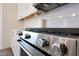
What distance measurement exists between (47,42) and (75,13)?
49cm

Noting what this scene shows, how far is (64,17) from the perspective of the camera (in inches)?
43.8

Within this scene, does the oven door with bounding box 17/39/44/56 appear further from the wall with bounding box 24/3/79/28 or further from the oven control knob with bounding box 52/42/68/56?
the wall with bounding box 24/3/79/28

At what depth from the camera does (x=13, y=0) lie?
0.72 meters

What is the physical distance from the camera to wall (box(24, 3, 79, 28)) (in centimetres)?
96

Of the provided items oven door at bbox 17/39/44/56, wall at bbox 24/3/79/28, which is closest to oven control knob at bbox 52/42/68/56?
oven door at bbox 17/39/44/56

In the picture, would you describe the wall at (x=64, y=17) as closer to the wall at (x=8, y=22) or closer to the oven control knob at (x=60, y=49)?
the wall at (x=8, y=22)

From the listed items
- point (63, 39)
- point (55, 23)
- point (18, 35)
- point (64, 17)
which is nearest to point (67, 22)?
point (64, 17)

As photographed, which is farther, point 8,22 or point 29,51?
point 8,22

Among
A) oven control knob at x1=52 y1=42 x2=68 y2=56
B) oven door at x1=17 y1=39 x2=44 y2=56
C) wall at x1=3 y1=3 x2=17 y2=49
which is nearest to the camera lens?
oven control knob at x1=52 y1=42 x2=68 y2=56

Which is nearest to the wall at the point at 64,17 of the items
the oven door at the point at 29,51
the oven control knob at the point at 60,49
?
the oven door at the point at 29,51

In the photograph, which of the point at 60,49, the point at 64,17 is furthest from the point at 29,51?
the point at 64,17

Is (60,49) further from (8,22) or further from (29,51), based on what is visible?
(8,22)

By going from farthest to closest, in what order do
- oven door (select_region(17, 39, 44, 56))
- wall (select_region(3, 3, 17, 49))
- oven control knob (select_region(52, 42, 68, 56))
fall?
wall (select_region(3, 3, 17, 49))
oven door (select_region(17, 39, 44, 56))
oven control knob (select_region(52, 42, 68, 56))

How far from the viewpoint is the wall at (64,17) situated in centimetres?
96
